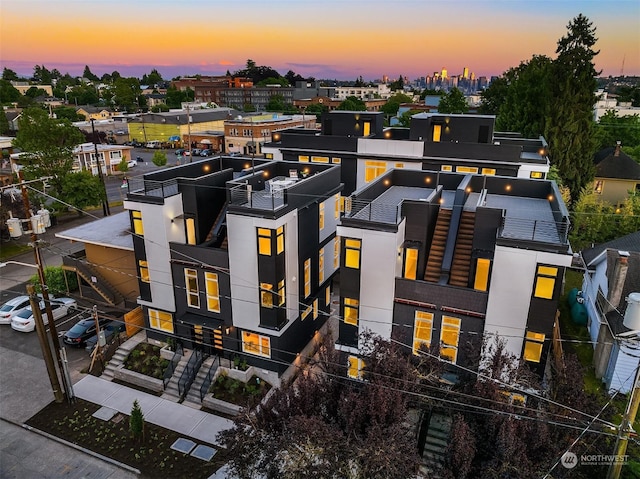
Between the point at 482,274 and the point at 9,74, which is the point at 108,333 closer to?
the point at 482,274

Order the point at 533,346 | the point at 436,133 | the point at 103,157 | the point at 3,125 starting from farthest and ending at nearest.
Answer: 1. the point at 3,125
2. the point at 103,157
3. the point at 436,133
4. the point at 533,346

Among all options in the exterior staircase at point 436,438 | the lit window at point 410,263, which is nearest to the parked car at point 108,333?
the lit window at point 410,263

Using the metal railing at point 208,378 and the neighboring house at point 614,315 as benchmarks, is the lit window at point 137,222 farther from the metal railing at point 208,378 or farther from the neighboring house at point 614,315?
the neighboring house at point 614,315

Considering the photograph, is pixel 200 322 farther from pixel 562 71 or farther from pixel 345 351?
pixel 562 71

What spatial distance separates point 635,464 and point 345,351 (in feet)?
28.4

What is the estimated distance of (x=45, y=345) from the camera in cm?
1606

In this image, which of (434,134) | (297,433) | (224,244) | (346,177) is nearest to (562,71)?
(434,134)

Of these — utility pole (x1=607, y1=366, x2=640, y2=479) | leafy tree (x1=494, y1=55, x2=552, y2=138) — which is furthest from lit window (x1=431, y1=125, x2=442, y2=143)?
utility pole (x1=607, y1=366, x2=640, y2=479)

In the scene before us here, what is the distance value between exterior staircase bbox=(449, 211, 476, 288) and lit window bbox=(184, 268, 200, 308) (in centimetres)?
1039

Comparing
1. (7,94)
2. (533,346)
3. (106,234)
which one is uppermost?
(7,94)

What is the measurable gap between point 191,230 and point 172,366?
5908 millimetres

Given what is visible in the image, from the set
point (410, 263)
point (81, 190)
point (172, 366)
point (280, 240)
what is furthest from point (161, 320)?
point (81, 190)

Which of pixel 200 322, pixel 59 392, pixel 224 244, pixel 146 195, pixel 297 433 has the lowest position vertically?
pixel 59 392

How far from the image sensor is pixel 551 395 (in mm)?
11055
